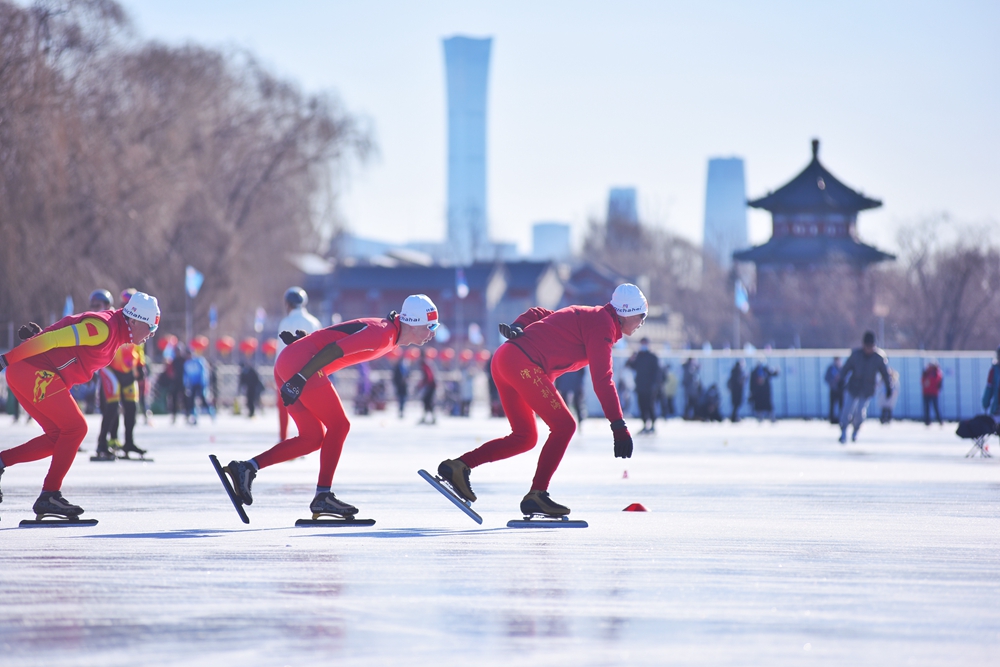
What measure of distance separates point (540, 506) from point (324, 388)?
169 centimetres

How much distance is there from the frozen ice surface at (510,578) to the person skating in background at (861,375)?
9138 mm

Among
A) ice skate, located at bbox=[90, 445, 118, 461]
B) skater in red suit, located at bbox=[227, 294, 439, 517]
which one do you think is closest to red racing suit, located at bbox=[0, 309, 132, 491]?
skater in red suit, located at bbox=[227, 294, 439, 517]

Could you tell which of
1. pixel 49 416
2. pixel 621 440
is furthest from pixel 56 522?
pixel 621 440

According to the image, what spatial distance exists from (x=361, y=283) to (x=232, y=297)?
41.8m

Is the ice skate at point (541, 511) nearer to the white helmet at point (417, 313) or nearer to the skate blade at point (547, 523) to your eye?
the skate blade at point (547, 523)

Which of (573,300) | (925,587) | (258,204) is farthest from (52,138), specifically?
(573,300)

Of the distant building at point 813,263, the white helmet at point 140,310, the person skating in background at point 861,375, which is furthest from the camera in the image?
the distant building at point 813,263

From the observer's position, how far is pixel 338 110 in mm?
53156

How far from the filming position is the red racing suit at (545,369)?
9.61 meters

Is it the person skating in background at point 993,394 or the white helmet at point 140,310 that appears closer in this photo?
the white helmet at point 140,310

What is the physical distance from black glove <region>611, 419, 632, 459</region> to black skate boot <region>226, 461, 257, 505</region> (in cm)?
238

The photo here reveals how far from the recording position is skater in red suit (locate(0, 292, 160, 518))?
9.32 m

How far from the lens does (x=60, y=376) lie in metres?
9.41

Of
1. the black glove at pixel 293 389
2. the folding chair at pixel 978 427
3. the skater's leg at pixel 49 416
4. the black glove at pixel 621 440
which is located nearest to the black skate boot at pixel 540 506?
the black glove at pixel 621 440
